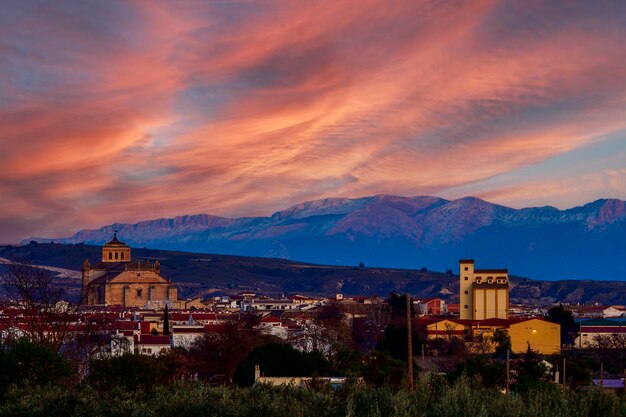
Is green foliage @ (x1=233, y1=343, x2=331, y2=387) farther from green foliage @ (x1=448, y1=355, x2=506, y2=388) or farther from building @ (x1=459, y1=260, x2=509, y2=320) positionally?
building @ (x1=459, y1=260, x2=509, y2=320)

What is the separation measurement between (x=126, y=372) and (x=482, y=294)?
256 feet

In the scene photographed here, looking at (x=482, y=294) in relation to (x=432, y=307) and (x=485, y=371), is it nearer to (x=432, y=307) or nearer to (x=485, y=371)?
(x=432, y=307)

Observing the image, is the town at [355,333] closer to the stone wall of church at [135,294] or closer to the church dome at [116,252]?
the stone wall of church at [135,294]

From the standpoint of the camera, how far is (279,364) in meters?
49.8

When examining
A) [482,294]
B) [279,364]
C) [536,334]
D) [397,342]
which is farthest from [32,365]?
[482,294]

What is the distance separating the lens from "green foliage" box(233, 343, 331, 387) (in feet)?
159

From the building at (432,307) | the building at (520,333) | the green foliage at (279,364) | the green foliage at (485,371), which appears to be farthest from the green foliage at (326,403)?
the building at (432,307)

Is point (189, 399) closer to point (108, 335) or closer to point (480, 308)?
point (108, 335)

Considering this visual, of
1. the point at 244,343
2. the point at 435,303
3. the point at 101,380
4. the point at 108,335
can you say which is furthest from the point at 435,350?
the point at 435,303

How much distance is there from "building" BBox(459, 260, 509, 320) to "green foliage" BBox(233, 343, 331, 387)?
59963 mm

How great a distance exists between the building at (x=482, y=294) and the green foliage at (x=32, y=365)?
8230 cm

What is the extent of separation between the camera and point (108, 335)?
73312 mm

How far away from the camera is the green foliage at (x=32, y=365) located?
95.2ft

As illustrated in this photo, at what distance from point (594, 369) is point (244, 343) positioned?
23.2 metres
